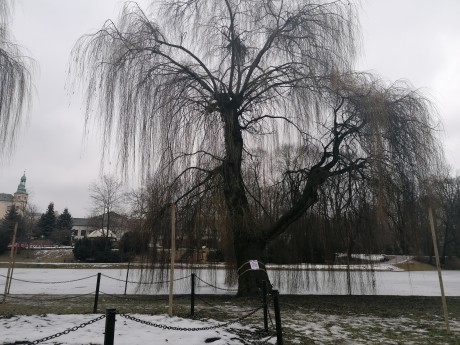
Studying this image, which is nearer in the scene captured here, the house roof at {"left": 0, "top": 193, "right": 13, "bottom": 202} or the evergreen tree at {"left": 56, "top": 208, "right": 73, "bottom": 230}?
the evergreen tree at {"left": 56, "top": 208, "right": 73, "bottom": 230}

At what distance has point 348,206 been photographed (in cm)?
1016

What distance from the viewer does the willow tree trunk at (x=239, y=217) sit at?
934 cm

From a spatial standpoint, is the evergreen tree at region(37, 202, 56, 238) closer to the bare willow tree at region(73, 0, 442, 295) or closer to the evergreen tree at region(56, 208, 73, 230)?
the evergreen tree at region(56, 208, 73, 230)

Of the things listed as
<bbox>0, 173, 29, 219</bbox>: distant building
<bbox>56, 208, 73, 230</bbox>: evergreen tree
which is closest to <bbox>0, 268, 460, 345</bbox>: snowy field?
<bbox>56, 208, 73, 230</bbox>: evergreen tree

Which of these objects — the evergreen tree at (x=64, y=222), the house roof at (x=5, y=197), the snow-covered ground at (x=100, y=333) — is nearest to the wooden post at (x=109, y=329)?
the snow-covered ground at (x=100, y=333)

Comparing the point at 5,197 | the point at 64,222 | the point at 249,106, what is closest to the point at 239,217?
the point at 249,106

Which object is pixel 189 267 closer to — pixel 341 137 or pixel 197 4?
pixel 341 137

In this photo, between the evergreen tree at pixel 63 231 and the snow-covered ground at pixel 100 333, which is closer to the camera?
the snow-covered ground at pixel 100 333

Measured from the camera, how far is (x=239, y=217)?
30.8ft

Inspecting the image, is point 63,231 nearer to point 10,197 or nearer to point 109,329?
point 109,329

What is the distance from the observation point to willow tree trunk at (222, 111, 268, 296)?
30.6 feet

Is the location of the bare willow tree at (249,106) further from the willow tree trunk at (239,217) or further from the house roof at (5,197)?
the house roof at (5,197)

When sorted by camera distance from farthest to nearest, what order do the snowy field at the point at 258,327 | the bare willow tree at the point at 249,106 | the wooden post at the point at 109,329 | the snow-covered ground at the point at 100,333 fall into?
1. the bare willow tree at the point at 249,106
2. the snowy field at the point at 258,327
3. the snow-covered ground at the point at 100,333
4. the wooden post at the point at 109,329

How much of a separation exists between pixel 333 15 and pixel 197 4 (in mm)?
3371
